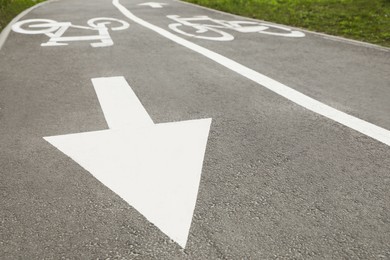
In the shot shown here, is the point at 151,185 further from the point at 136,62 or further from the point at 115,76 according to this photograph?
the point at 136,62

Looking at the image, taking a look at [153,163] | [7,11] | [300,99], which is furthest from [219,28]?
[153,163]

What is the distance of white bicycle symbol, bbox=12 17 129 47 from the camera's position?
805cm

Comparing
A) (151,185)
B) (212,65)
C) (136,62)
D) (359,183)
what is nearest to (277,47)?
(212,65)

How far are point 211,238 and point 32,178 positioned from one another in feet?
5.31

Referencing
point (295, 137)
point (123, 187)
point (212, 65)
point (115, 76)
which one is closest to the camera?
point (123, 187)

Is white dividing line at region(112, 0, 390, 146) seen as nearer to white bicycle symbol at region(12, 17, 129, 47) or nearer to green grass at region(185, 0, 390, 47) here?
white bicycle symbol at region(12, 17, 129, 47)

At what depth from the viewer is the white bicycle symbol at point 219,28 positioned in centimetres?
878

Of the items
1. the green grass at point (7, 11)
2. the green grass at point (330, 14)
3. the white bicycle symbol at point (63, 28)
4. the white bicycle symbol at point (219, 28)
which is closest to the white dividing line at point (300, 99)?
the white bicycle symbol at point (219, 28)

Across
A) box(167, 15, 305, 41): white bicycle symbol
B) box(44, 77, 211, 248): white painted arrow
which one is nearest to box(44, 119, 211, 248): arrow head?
box(44, 77, 211, 248): white painted arrow

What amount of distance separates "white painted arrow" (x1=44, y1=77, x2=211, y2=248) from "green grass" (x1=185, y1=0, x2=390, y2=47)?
243 inches

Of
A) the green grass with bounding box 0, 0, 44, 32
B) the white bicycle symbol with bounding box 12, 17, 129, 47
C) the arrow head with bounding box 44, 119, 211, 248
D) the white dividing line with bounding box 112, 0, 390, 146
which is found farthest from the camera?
the green grass with bounding box 0, 0, 44, 32

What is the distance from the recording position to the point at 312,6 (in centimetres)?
1330

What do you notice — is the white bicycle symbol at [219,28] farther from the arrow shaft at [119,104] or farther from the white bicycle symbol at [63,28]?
the arrow shaft at [119,104]

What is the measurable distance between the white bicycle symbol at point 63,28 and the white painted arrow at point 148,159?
4.50 meters
